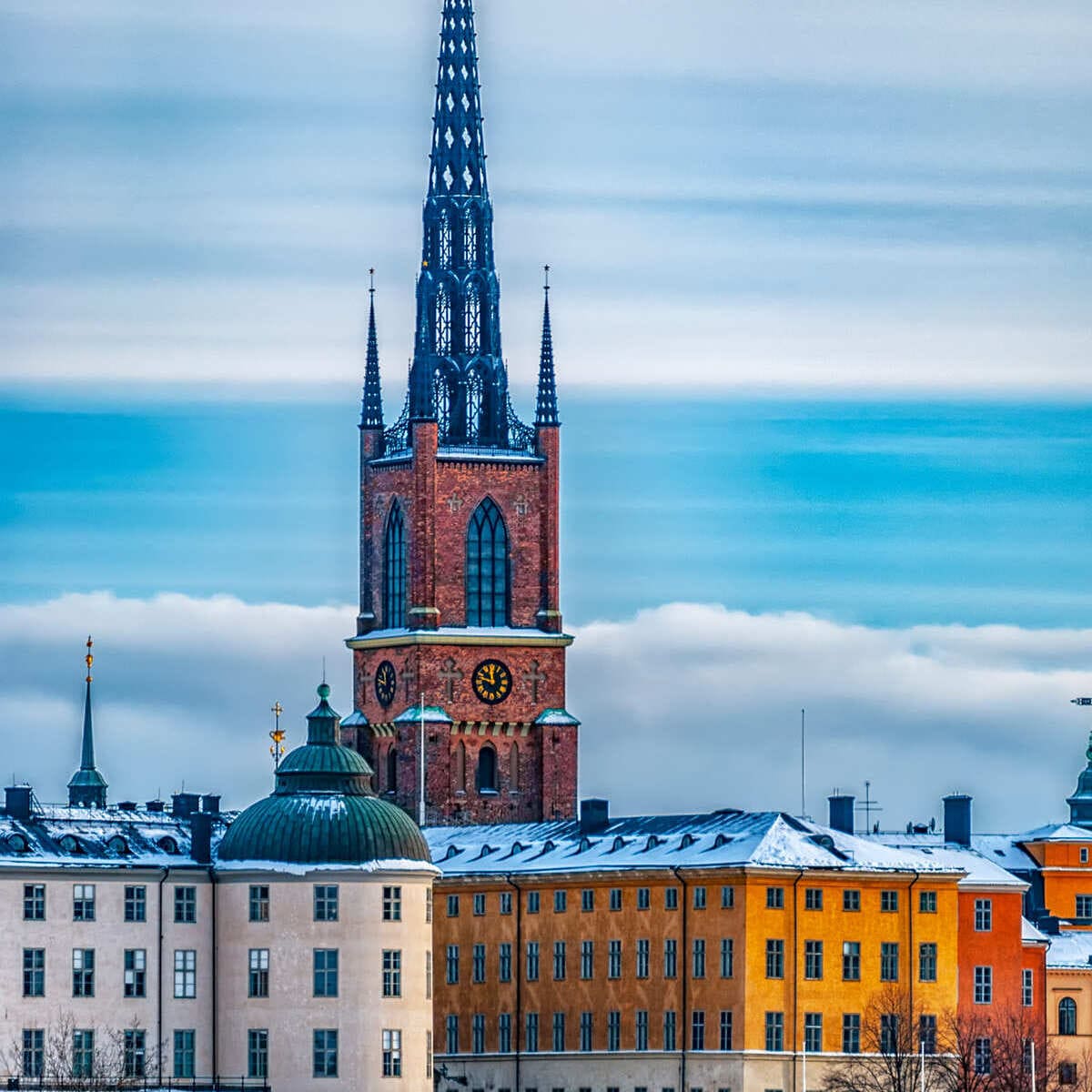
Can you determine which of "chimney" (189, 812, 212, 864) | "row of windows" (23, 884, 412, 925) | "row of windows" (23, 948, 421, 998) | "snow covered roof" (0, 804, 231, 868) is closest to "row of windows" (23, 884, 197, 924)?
"row of windows" (23, 884, 412, 925)

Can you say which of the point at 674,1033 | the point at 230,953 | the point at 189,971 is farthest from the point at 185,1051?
the point at 674,1033

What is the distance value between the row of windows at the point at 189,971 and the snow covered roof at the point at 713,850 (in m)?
15.6

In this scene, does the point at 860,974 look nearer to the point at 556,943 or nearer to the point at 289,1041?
the point at 556,943

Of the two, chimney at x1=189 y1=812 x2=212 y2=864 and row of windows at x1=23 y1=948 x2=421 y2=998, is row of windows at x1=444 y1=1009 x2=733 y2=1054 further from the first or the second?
chimney at x1=189 y1=812 x2=212 y2=864

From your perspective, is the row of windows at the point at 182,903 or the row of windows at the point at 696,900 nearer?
the row of windows at the point at 182,903

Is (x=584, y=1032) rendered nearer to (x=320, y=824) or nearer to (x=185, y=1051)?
(x=320, y=824)

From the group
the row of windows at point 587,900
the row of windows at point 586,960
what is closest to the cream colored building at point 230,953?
the row of windows at point 587,900

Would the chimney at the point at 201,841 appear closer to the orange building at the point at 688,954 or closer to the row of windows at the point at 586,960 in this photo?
the row of windows at the point at 586,960

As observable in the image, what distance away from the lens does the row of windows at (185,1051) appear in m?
174

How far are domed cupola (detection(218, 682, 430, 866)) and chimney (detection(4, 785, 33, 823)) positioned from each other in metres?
7.48

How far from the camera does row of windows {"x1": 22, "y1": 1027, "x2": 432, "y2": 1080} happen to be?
174375mm

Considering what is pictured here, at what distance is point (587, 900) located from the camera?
192875 mm

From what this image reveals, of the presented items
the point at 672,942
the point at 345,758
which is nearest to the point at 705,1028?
the point at 672,942

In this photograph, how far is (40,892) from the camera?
581ft
